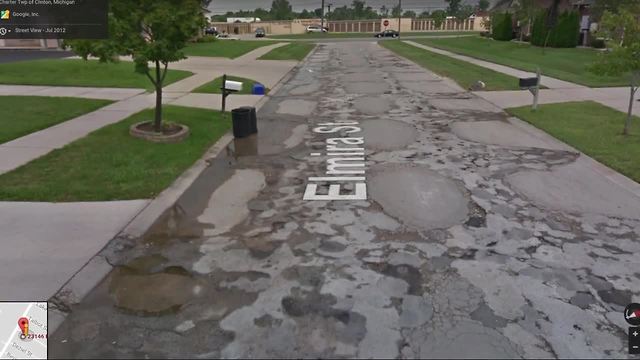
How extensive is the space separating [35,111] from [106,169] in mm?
6022

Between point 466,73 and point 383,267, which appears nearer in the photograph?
point 383,267

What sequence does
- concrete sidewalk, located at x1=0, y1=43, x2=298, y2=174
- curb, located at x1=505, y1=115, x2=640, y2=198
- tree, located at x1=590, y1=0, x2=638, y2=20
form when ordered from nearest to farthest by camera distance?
curb, located at x1=505, y1=115, x2=640, y2=198 < concrete sidewalk, located at x1=0, y1=43, x2=298, y2=174 < tree, located at x1=590, y1=0, x2=638, y2=20

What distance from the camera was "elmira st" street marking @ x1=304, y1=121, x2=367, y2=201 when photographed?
6957 mm

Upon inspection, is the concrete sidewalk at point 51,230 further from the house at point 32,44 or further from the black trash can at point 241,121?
the house at point 32,44

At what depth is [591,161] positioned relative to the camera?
8.54 meters

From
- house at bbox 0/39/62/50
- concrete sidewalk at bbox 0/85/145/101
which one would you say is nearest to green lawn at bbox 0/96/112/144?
concrete sidewalk at bbox 0/85/145/101

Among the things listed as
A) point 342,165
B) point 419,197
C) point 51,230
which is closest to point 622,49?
point 419,197

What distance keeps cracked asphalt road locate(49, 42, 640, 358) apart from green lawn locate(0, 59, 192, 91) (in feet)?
36.4

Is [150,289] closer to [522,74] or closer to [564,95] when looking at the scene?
[564,95]

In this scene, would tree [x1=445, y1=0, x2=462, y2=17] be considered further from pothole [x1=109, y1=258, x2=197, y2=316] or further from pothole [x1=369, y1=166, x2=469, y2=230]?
pothole [x1=109, y1=258, x2=197, y2=316]

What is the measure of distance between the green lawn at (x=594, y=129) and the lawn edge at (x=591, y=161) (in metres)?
0.10

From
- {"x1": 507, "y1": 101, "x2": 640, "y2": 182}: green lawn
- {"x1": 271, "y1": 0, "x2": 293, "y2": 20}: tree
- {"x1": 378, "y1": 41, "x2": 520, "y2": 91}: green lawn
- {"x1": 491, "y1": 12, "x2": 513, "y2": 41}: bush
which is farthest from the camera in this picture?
{"x1": 271, "y1": 0, "x2": 293, "y2": 20}: tree

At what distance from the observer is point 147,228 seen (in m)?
5.75

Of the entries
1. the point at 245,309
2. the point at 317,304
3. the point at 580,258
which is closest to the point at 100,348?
the point at 245,309
